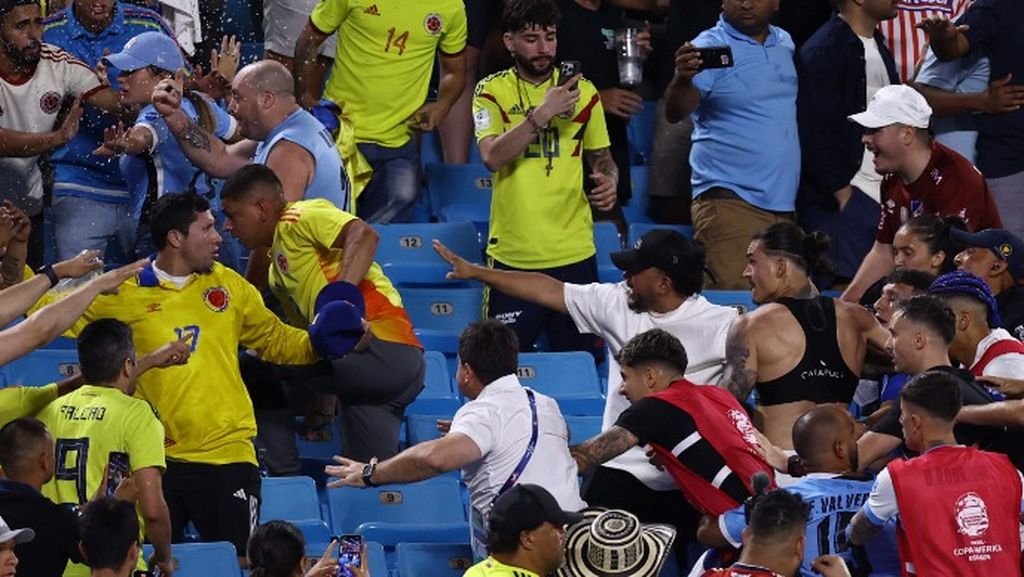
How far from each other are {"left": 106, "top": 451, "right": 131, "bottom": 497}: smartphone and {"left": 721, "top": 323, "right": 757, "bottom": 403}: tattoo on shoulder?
7.82ft

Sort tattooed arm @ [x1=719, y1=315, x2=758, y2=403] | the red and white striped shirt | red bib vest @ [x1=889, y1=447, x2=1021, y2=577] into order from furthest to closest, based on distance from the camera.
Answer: the red and white striped shirt < tattooed arm @ [x1=719, y1=315, x2=758, y2=403] < red bib vest @ [x1=889, y1=447, x2=1021, y2=577]

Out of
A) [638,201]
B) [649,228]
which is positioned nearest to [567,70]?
[649,228]

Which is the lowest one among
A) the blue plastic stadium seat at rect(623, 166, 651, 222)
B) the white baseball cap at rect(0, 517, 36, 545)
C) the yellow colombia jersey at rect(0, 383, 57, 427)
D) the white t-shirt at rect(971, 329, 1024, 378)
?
the blue plastic stadium seat at rect(623, 166, 651, 222)

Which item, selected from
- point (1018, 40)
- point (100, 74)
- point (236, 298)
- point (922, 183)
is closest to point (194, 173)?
point (100, 74)

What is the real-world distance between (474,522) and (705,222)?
3.27 metres

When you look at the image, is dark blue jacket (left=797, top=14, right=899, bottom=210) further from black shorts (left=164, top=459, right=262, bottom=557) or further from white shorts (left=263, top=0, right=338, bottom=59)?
black shorts (left=164, top=459, right=262, bottom=557)

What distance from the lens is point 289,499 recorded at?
361 inches

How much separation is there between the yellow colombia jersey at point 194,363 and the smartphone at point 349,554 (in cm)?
132

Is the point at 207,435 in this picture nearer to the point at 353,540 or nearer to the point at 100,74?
the point at 353,540

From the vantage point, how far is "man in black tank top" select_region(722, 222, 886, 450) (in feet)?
29.5

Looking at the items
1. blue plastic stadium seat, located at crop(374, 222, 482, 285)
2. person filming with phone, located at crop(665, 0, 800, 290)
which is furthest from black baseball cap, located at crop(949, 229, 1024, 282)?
blue plastic stadium seat, located at crop(374, 222, 482, 285)

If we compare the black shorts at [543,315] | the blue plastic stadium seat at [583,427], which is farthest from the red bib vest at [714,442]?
the black shorts at [543,315]

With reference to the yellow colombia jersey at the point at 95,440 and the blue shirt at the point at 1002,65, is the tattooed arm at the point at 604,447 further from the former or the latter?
the blue shirt at the point at 1002,65

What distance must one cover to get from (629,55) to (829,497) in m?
3.82
